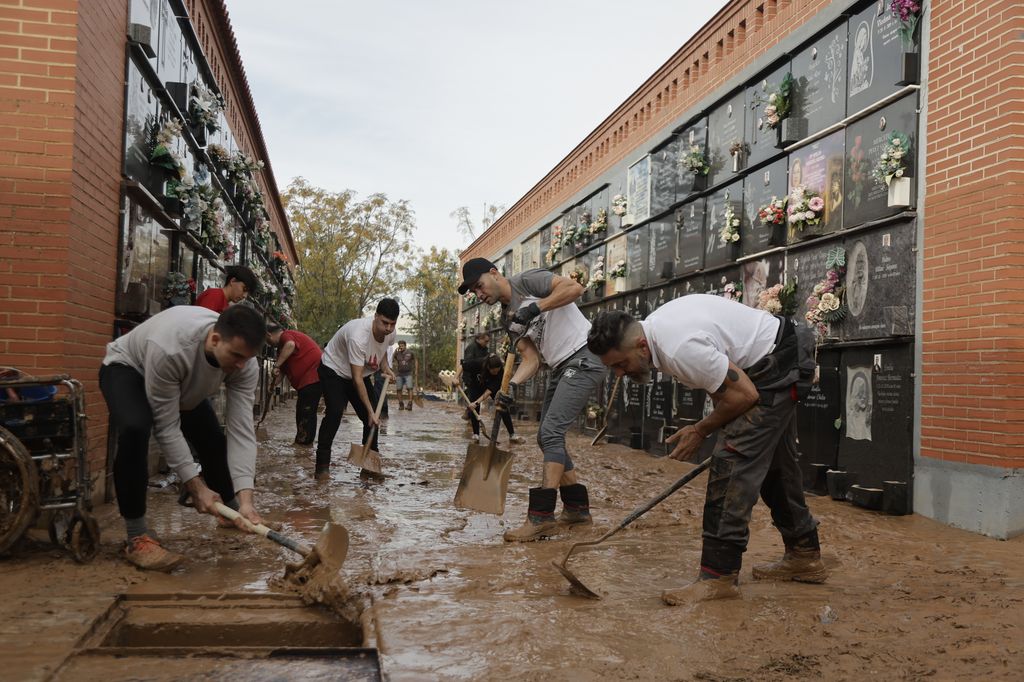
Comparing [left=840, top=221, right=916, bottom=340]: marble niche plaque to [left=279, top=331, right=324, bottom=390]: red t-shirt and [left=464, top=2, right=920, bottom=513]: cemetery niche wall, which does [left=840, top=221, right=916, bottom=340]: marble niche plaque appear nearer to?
[left=464, top=2, right=920, bottom=513]: cemetery niche wall

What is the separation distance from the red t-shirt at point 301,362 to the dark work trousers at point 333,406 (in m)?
1.42

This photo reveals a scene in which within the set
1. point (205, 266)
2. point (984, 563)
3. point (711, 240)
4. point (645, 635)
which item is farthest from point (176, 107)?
point (984, 563)

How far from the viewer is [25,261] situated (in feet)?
17.9

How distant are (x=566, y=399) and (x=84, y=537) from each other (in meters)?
2.83

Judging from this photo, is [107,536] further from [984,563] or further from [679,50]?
[679,50]

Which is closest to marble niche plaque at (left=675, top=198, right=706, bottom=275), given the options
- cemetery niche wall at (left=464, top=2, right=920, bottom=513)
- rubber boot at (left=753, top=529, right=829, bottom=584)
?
cemetery niche wall at (left=464, top=2, right=920, bottom=513)

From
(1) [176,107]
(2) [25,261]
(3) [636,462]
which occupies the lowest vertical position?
(3) [636,462]

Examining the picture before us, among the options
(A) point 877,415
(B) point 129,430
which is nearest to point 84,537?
(B) point 129,430

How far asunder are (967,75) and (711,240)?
4.90 meters

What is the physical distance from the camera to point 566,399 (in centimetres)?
555

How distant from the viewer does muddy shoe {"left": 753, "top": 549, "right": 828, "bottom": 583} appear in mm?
4328

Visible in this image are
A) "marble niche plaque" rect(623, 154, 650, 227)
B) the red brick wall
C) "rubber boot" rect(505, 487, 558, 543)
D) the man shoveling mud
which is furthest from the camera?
"marble niche plaque" rect(623, 154, 650, 227)

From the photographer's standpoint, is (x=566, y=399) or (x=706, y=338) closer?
(x=706, y=338)

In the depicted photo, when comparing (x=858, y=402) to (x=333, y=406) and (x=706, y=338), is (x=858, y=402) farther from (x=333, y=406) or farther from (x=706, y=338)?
(x=333, y=406)
